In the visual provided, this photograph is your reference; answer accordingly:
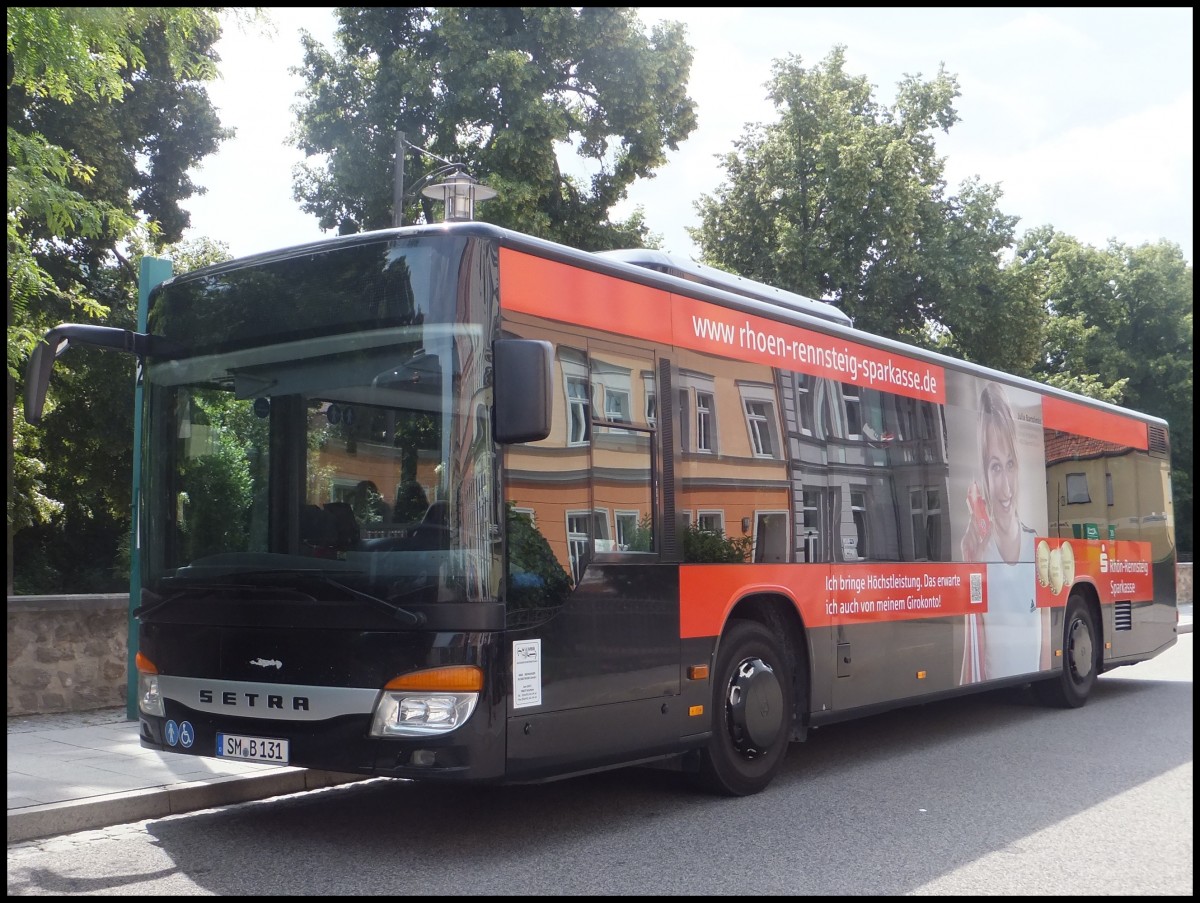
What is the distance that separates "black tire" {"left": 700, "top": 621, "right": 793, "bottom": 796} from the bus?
2 cm

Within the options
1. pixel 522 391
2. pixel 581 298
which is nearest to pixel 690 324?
pixel 581 298

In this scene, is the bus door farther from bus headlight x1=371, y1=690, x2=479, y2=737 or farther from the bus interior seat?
the bus interior seat

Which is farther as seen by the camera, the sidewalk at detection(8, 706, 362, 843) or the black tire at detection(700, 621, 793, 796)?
the black tire at detection(700, 621, 793, 796)

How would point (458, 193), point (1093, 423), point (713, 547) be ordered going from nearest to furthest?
point (713, 547) → point (1093, 423) → point (458, 193)

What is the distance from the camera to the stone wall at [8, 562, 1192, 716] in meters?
10.2

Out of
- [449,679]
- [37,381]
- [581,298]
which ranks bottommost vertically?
[449,679]

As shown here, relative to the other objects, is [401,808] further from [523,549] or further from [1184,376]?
[1184,376]

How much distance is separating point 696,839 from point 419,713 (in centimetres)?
167

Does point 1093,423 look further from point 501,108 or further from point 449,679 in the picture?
point 501,108

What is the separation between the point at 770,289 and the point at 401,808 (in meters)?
4.37

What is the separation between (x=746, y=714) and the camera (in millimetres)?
7504

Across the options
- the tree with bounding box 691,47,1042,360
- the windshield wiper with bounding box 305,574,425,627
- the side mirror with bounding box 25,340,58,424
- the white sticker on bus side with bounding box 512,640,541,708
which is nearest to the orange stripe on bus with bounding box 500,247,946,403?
the windshield wiper with bounding box 305,574,425,627

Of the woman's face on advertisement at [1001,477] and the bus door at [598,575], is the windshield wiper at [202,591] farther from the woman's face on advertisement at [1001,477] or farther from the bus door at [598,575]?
the woman's face on advertisement at [1001,477]

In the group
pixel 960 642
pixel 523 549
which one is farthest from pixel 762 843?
pixel 960 642
